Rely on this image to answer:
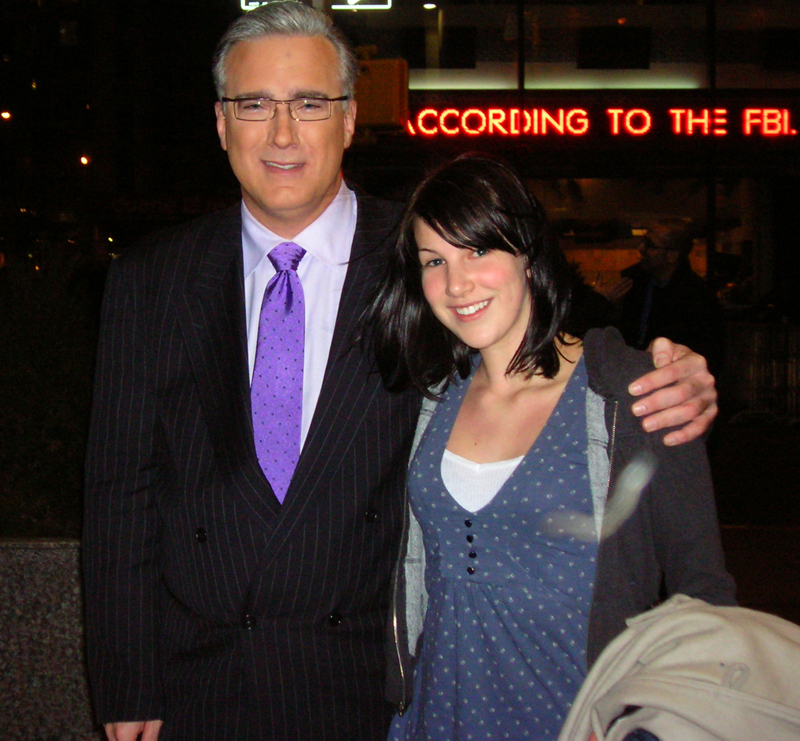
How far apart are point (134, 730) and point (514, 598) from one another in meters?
1.10

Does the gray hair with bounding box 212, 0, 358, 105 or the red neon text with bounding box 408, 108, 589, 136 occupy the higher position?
the red neon text with bounding box 408, 108, 589, 136

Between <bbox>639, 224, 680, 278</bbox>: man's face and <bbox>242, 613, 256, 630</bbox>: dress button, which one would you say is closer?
<bbox>242, 613, 256, 630</bbox>: dress button

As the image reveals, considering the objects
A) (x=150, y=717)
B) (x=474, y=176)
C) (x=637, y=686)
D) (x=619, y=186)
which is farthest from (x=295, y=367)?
(x=619, y=186)

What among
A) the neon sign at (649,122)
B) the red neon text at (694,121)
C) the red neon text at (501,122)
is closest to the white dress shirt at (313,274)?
the red neon text at (501,122)

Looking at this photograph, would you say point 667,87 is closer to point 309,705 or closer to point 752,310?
point 752,310

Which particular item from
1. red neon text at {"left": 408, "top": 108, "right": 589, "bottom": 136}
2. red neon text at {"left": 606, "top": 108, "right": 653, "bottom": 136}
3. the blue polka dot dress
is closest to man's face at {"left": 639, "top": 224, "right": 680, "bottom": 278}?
the blue polka dot dress

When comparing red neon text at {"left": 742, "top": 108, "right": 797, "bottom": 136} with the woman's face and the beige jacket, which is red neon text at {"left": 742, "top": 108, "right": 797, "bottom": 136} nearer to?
the woman's face

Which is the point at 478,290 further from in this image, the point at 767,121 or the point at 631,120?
the point at 767,121

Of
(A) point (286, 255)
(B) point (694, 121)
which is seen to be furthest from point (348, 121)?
(B) point (694, 121)

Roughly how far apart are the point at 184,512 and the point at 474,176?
1159 mm

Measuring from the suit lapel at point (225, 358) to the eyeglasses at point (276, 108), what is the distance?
13.7 inches

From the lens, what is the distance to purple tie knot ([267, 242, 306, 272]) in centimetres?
255

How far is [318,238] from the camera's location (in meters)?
2.60

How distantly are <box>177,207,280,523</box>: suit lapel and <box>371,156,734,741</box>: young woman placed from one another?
380mm
